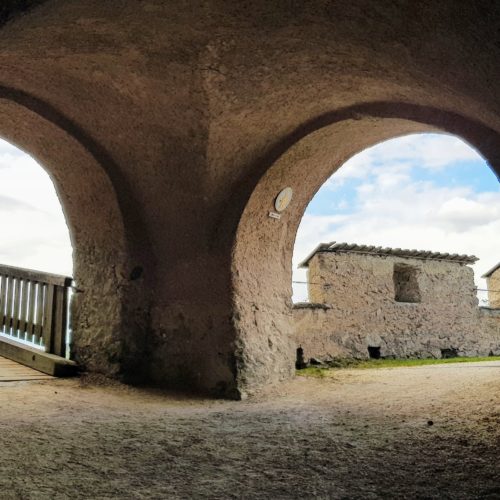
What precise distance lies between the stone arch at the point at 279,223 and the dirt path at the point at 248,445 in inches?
28.6

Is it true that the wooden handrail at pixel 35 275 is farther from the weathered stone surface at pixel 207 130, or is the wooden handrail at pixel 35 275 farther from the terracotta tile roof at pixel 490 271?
the terracotta tile roof at pixel 490 271

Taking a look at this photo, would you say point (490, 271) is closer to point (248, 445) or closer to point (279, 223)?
point (279, 223)

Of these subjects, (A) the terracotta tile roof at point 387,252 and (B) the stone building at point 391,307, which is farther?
(A) the terracotta tile roof at point 387,252

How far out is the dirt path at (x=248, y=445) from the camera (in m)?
2.17

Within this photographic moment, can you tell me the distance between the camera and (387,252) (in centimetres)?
1095

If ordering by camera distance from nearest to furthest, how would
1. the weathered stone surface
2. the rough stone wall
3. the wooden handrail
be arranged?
1. the weathered stone surface
2. the wooden handrail
3. the rough stone wall

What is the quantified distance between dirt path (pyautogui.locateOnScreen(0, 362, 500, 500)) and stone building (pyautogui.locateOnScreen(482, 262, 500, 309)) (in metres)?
10.0

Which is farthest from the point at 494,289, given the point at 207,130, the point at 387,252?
the point at 207,130

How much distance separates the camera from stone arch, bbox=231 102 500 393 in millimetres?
4742

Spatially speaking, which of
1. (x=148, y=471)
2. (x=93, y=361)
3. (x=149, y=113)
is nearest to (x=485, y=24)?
(x=148, y=471)

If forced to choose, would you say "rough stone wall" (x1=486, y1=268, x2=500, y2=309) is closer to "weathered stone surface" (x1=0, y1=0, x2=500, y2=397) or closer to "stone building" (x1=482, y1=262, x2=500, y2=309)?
"stone building" (x1=482, y1=262, x2=500, y2=309)

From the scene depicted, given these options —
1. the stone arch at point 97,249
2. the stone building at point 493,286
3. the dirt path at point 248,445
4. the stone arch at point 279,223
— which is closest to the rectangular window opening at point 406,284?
the stone building at point 493,286

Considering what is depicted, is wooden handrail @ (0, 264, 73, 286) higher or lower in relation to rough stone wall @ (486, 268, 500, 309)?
lower

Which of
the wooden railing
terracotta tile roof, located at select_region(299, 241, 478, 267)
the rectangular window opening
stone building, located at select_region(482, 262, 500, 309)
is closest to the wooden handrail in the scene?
the wooden railing
